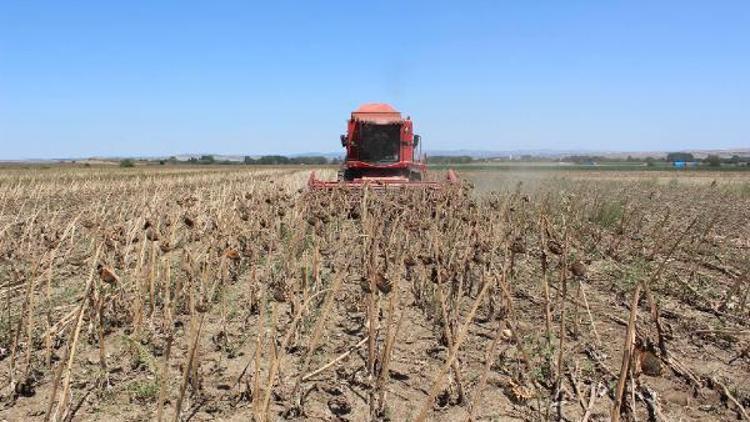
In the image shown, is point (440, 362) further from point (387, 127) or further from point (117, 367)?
point (387, 127)

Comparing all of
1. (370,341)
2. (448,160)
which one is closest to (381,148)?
(370,341)

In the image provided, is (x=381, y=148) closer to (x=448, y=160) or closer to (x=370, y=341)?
(x=370, y=341)

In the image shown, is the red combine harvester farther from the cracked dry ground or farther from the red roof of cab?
the cracked dry ground

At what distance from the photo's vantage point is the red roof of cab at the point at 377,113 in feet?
55.3

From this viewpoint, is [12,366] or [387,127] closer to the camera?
[12,366]

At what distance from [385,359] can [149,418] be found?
136cm

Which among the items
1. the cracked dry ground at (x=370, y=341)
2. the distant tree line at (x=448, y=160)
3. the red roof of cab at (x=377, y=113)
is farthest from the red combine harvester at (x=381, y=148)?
the distant tree line at (x=448, y=160)

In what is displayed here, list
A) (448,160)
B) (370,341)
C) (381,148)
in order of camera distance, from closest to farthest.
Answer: (370,341)
(381,148)
(448,160)

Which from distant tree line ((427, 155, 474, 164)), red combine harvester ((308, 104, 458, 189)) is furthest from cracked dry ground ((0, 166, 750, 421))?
distant tree line ((427, 155, 474, 164))

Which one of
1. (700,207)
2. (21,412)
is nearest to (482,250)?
(21,412)

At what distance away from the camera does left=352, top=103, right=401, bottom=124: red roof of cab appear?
663 inches

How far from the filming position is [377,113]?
17.9 metres

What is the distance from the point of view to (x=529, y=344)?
448 centimetres

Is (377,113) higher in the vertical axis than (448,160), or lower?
higher
